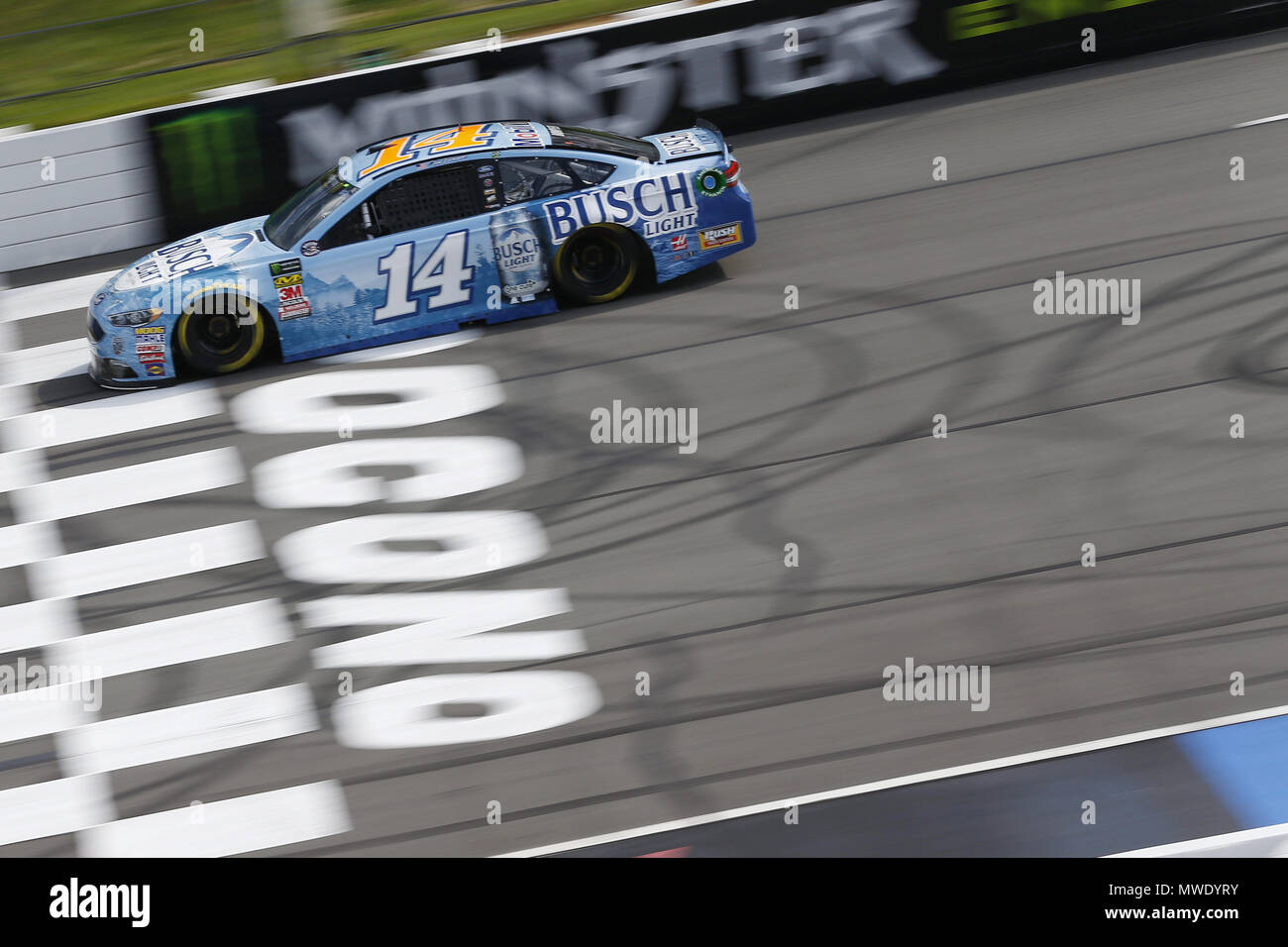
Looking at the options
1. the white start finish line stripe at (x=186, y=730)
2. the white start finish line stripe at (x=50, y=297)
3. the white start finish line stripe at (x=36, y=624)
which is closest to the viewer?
the white start finish line stripe at (x=186, y=730)

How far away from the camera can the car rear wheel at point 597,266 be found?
10352 millimetres

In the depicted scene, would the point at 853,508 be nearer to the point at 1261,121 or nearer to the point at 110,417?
the point at 110,417

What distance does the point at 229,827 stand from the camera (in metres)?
6.18

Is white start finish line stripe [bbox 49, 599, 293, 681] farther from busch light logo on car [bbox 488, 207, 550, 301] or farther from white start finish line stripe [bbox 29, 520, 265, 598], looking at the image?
busch light logo on car [bbox 488, 207, 550, 301]

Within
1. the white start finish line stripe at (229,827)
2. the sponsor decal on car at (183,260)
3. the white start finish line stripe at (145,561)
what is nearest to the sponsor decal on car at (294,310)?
the sponsor decal on car at (183,260)

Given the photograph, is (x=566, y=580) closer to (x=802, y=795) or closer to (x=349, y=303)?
(x=802, y=795)

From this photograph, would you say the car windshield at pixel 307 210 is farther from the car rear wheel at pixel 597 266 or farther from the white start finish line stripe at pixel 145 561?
the white start finish line stripe at pixel 145 561

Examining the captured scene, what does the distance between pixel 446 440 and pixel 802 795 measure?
4.06 metres

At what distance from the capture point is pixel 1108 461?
314 inches

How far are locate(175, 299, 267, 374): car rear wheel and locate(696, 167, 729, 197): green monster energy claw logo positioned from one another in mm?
3381

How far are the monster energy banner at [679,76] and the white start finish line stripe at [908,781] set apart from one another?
8963mm

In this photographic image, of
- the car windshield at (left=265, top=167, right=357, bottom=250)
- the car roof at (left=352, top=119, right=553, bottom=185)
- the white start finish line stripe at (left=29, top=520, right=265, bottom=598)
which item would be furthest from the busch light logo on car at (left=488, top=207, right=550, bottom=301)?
the white start finish line stripe at (left=29, top=520, right=265, bottom=598)

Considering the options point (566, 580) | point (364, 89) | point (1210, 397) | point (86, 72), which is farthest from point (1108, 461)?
point (86, 72)

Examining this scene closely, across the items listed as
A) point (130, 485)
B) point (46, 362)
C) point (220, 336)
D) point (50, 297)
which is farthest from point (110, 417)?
point (50, 297)
